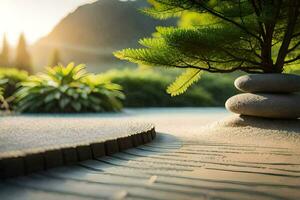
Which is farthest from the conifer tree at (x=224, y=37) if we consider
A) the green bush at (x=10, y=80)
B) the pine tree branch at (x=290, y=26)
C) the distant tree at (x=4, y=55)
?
the distant tree at (x=4, y=55)

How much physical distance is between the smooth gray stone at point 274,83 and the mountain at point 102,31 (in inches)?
1011

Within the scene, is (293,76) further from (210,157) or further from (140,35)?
(140,35)

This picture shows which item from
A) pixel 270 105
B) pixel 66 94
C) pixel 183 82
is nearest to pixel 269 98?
pixel 270 105

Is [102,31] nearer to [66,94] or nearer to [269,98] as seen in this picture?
[66,94]

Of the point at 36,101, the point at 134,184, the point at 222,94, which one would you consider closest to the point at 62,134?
the point at 134,184

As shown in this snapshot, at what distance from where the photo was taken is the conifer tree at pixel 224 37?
4.28 meters

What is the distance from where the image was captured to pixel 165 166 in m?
2.31

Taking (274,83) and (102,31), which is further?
(102,31)

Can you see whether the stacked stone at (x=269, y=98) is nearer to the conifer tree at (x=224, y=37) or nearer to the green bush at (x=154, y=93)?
the conifer tree at (x=224, y=37)

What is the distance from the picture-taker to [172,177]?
202 centimetres

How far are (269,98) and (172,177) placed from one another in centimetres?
257

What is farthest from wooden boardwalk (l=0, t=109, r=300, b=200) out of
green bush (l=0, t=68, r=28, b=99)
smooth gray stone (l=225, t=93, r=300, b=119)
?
green bush (l=0, t=68, r=28, b=99)

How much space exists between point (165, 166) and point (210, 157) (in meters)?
0.47

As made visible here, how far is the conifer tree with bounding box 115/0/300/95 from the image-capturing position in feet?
14.0
